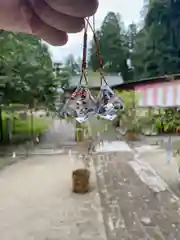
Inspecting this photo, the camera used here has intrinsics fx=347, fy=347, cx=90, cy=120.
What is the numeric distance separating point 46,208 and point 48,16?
2138 millimetres

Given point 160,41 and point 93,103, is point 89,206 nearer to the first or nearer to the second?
point 93,103

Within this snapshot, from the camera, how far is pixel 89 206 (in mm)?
2312

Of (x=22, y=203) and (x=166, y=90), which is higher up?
(x=166, y=90)

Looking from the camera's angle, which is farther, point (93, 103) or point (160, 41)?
point (160, 41)

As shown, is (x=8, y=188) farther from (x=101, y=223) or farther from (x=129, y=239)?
(x=129, y=239)

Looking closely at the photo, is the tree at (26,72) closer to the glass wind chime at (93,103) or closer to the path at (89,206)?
the path at (89,206)

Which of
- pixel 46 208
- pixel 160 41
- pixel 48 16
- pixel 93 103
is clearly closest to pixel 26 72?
pixel 46 208

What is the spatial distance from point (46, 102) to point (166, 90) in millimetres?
2448

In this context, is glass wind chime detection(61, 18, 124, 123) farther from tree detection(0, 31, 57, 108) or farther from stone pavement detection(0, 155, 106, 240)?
tree detection(0, 31, 57, 108)

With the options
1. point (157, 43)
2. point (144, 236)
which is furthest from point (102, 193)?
point (157, 43)

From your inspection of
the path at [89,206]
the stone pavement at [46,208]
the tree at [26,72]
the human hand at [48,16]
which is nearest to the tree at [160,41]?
the tree at [26,72]

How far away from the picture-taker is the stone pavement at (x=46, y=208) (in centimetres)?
190

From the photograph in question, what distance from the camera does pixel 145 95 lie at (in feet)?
7.61

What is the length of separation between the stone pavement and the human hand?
5.54ft
